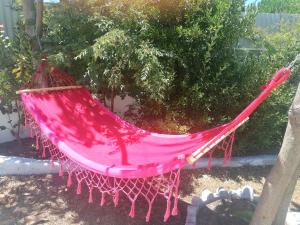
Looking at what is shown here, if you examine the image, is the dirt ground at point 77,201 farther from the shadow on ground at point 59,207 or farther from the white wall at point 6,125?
the white wall at point 6,125

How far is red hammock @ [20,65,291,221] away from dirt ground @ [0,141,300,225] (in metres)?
0.20

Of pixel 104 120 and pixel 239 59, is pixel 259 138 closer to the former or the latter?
pixel 239 59

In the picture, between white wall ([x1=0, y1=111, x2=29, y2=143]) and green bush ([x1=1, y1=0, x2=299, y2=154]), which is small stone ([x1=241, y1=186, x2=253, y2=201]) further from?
white wall ([x1=0, y1=111, x2=29, y2=143])

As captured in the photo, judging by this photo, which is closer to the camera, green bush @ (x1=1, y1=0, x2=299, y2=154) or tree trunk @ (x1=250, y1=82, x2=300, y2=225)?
tree trunk @ (x1=250, y1=82, x2=300, y2=225)

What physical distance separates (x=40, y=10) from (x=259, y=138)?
9.40ft

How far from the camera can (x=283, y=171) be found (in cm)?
213

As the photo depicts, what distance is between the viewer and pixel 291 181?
92.3 inches

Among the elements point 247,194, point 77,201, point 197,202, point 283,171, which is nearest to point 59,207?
point 77,201

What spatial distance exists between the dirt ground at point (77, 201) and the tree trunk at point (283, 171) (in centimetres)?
87

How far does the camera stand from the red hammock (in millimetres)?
2256

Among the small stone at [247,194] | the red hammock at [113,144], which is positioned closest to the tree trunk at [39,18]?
the red hammock at [113,144]

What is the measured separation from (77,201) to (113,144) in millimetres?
770

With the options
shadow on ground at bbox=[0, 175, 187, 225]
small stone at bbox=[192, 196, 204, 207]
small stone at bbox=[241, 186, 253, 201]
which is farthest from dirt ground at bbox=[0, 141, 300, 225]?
small stone at bbox=[241, 186, 253, 201]

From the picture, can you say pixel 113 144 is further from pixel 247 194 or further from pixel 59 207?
pixel 247 194
